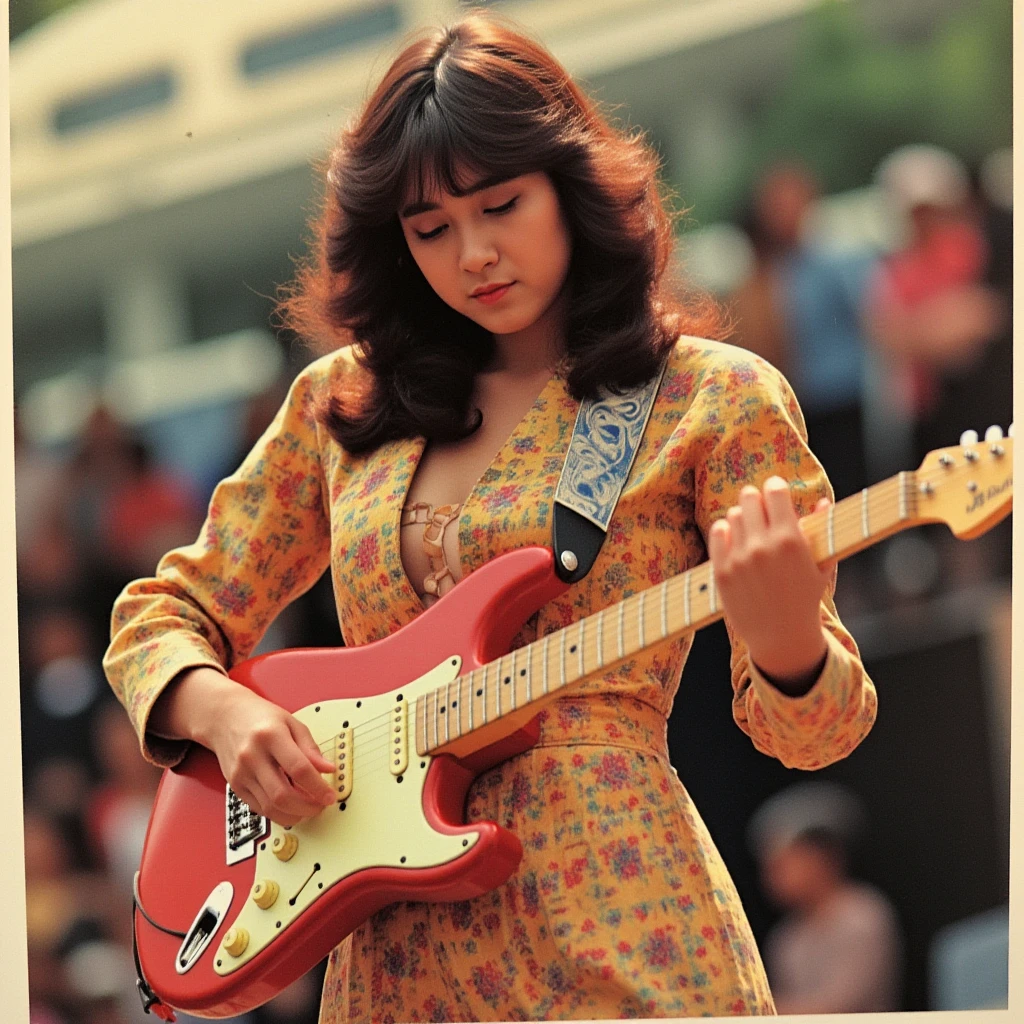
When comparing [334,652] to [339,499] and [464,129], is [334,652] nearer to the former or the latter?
[339,499]

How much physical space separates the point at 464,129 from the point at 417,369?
0.87 ft

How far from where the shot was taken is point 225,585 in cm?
174

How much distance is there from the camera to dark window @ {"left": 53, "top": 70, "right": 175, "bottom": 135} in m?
2.63

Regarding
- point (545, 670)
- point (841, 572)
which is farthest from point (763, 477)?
point (841, 572)

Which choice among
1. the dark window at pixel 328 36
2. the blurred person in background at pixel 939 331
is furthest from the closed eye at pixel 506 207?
the dark window at pixel 328 36

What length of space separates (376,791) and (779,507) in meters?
0.50

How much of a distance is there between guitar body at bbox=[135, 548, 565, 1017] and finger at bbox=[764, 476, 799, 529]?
0.83ft

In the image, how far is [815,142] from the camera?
2748 mm

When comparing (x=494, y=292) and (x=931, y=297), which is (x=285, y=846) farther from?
(x=931, y=297)

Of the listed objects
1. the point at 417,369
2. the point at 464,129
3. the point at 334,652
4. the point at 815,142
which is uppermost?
the point at 815,142

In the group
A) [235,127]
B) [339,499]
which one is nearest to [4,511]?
[339,499]

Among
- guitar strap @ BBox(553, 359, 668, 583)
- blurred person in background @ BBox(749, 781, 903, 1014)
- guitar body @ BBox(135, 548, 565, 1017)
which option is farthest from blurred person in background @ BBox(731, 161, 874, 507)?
guitar body @ BBox(135, 548, 565, 1017)

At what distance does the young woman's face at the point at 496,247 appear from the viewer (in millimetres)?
1531

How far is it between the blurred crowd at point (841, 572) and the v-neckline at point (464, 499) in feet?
2.91
